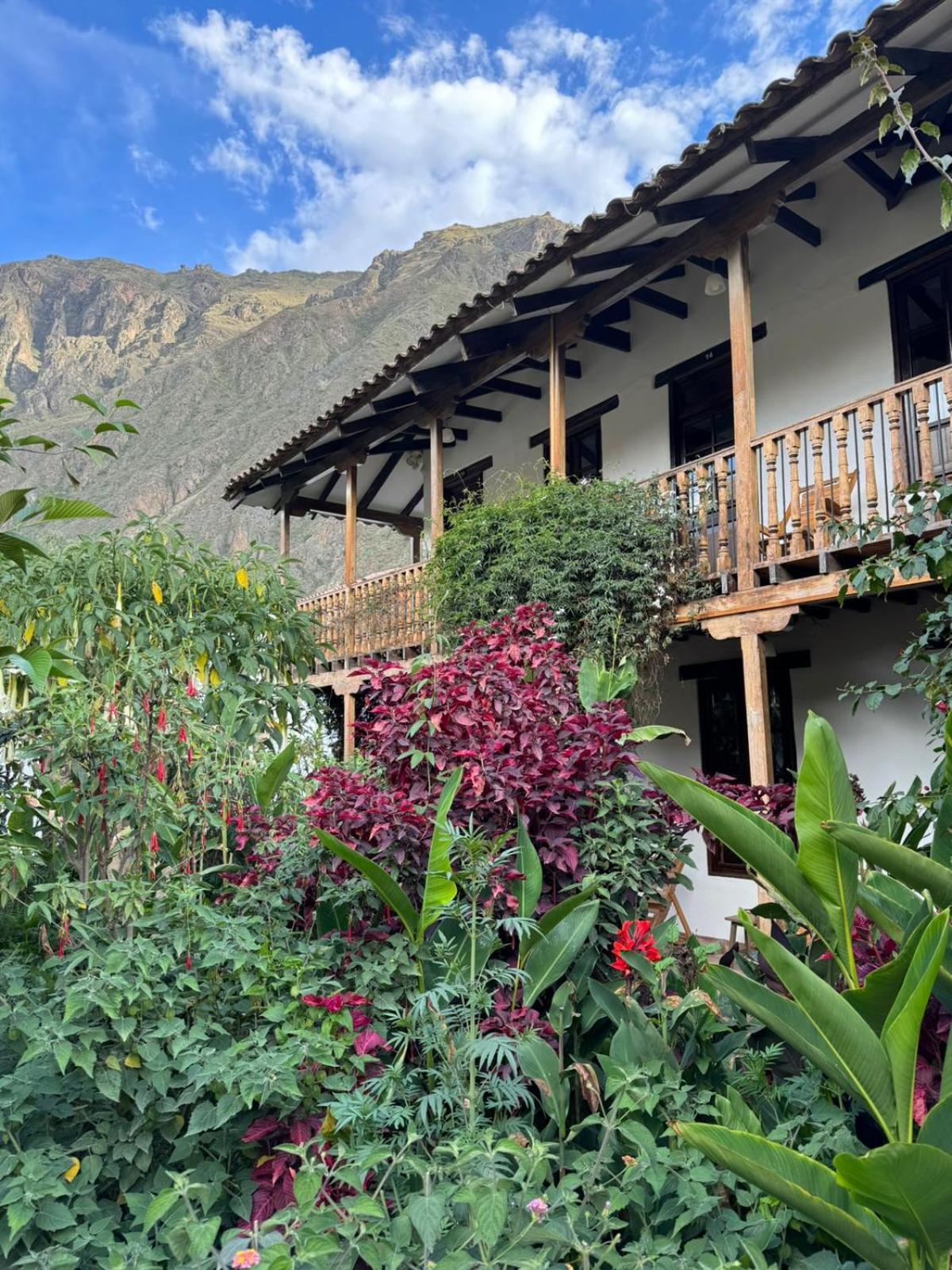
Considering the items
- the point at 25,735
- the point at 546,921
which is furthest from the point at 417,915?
the point at 25,735

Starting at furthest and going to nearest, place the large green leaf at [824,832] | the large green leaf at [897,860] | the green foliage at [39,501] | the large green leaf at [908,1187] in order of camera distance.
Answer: the large green leaf at [824,832] → the large green leaf at [897,860] → the large green leaf at [908,1187] → the green foliage at [39,501]

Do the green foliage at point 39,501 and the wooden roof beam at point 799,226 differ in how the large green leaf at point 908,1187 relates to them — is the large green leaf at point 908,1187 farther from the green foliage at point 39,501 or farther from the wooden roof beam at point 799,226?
the wooden roof beam at point 799,226

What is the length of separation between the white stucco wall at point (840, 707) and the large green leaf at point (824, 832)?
452 cm

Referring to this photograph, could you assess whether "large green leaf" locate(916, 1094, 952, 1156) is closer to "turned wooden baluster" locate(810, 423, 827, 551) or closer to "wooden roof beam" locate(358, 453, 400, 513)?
"turned wooden baluster" locate(810, 423, 827, 551)

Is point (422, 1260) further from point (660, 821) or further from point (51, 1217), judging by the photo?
point (660, 821)

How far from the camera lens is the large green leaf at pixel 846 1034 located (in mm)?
2090

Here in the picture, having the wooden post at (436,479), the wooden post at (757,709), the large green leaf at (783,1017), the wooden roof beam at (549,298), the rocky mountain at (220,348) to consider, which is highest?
the rocky mountain at (220,348)

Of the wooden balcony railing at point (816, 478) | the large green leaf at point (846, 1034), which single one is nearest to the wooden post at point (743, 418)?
the wooden balcony railing at point (816, 478)

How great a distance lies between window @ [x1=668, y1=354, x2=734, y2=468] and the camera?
924cm

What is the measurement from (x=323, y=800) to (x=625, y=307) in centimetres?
810

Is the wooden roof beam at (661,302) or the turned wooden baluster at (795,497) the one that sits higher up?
the wooden roof beam at (661,302)

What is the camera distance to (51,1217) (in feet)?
7.17

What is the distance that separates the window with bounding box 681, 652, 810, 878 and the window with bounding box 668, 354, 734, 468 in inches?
86.3

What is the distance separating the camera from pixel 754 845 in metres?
2.55
